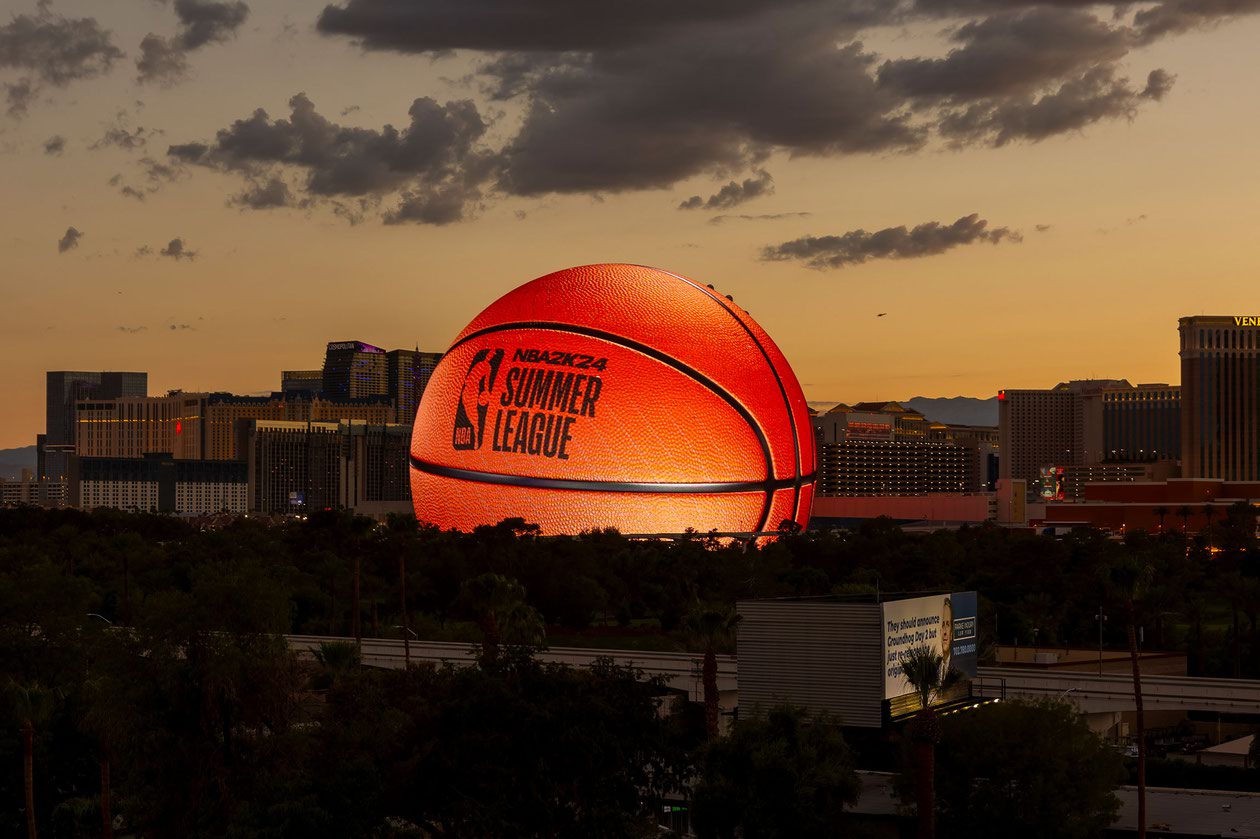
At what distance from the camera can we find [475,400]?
57.0 metres

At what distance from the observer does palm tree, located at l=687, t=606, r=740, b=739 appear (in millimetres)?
29297

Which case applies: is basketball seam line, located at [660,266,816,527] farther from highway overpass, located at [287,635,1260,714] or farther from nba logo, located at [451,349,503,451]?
highway overpass, located at [287,635,1260,714]

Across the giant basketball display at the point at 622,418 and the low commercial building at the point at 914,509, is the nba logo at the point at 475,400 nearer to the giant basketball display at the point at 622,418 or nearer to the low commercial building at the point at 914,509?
the giant basketball display at the point at 622,418

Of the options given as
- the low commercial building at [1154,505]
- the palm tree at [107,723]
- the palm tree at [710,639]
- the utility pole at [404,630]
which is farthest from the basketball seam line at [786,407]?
the low commercial building at [1154,505]

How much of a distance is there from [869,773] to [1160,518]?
102 m

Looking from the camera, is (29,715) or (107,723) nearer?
(29,715)

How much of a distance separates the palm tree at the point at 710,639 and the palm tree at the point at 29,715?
9.79 metres

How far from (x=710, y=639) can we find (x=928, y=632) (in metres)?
3.59

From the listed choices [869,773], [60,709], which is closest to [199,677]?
[60,709]

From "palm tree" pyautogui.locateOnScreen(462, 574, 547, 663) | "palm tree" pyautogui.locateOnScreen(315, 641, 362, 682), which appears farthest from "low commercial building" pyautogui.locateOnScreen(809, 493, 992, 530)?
"palm tree" pyautogui.locateOnScreen(315, 641, 362, 682)

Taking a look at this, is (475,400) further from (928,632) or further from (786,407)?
(928,632)

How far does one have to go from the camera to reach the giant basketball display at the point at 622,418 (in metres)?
55.2

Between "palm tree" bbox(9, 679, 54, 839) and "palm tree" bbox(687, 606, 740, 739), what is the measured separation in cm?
979

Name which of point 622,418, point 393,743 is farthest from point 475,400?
point 393,743
